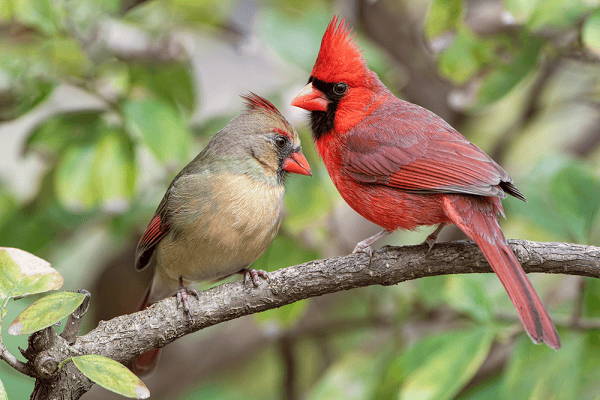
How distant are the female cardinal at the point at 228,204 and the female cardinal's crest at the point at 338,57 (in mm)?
235

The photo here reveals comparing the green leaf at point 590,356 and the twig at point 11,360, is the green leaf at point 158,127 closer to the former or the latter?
the twig at point 11,360

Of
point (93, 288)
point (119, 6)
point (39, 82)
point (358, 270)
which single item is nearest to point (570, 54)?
point (358, 270)

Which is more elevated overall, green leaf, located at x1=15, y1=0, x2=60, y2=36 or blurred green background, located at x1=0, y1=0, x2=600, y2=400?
green leaf, located at x1=15, y1=0, x2=60, y2=36

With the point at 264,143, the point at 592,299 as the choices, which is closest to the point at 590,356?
the point at 592,299

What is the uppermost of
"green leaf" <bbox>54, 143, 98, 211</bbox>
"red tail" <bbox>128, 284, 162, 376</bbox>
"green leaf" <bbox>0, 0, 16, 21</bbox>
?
"green leaf" <bbox>0, 0, 16, 21</bbox>

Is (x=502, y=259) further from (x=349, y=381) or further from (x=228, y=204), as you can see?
(x=349, y=381)

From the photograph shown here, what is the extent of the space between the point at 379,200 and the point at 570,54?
4.51 feet

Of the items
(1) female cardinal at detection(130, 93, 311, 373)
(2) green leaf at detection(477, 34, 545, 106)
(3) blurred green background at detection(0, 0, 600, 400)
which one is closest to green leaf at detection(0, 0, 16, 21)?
(3) blurred green background at detection(0, 0, 600, 400)

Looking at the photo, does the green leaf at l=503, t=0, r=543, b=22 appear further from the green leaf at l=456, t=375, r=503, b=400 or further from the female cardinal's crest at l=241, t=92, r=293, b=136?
the green leaf at l=456, t=375, r=503, b=400

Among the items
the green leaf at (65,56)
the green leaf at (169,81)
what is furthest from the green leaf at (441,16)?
the green leaf at (65,56)

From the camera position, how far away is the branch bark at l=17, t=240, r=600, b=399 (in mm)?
1663

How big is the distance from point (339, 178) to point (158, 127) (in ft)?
2.82

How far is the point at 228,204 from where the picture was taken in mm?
1935

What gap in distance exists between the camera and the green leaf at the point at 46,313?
45.3 inches
